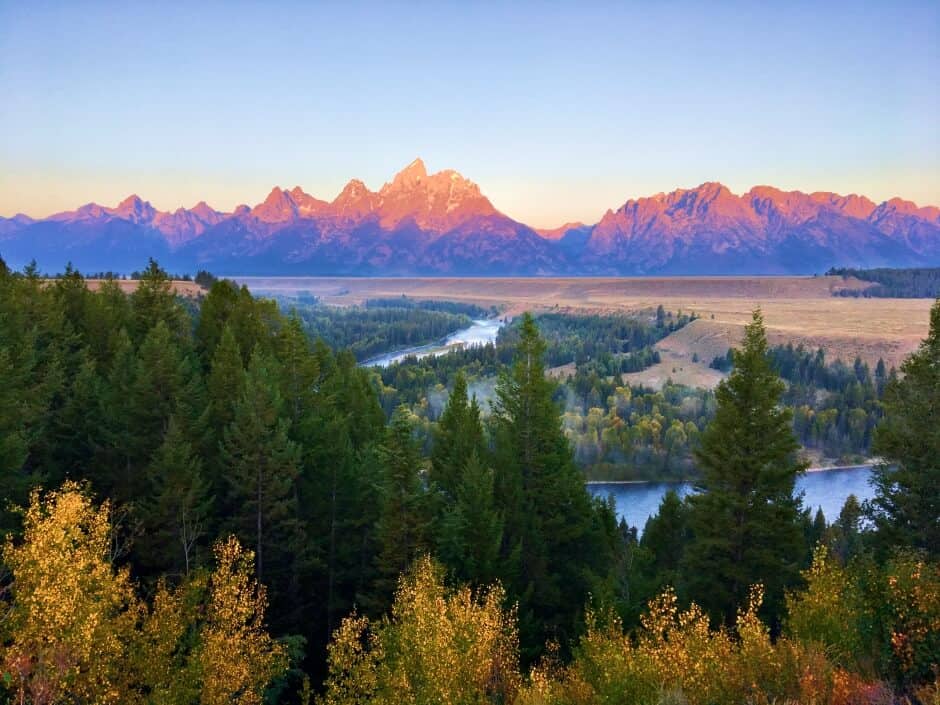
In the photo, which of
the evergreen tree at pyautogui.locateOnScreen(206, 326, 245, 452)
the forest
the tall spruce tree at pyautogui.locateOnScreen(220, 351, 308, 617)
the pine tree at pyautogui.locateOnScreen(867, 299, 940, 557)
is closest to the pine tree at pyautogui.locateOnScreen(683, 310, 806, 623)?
the pine tree at pyautogui.locateOnScreen(867, 299, 940, 557)

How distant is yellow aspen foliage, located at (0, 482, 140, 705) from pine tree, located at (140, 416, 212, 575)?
31.4ft

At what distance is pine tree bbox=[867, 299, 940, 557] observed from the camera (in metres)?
28.7

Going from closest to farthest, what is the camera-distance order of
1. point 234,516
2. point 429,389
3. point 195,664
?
point 195,664 → point 234,516 → point 429,389

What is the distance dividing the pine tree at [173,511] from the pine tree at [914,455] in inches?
1262

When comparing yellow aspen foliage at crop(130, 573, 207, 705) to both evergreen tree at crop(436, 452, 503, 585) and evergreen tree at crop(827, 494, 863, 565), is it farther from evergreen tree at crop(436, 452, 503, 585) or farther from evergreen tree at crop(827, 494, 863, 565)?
evergreen tree at crop(827, 494, 863, 565)

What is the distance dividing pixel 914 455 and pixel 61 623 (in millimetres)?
33783

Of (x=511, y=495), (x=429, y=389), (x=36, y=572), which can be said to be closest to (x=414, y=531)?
(x=511, y=495)

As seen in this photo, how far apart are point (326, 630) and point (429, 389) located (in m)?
102

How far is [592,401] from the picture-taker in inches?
5487

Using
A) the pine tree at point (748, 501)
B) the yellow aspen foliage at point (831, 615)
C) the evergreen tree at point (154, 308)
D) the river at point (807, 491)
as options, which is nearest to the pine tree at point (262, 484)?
the pine tree at point (748, 501)

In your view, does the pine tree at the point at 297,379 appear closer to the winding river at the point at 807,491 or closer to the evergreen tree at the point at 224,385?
the evergreen tree at the point at 224,385

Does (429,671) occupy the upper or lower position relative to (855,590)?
lower

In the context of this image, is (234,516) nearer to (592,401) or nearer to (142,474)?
(142,474)

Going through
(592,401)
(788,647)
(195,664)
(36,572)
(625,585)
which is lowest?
(592,401)
